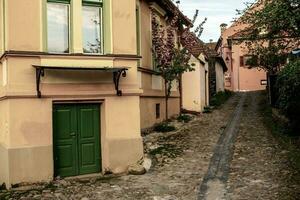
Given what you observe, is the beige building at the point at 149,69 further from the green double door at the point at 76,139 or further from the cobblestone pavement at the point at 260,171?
the green double door at the point at 76,139

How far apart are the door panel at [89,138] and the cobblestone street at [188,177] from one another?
599 millimetres

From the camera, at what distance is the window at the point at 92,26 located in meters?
12.4

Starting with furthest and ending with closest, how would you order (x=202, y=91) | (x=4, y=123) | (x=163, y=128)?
(x=202, y=91), (x=163, y=128), (x=4, y=123)

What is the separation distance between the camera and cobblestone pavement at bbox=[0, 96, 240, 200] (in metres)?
10.2

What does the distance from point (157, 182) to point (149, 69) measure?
719cm

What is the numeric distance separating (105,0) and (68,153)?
4.24 meters

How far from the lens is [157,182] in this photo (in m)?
11.2

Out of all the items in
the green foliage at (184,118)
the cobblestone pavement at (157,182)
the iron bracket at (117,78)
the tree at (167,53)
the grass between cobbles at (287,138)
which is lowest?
the cobblestone pavement at (157,182)

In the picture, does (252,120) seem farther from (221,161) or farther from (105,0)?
(105,0)

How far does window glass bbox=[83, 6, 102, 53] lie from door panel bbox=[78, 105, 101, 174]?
1.60 m

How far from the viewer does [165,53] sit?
1814 cm

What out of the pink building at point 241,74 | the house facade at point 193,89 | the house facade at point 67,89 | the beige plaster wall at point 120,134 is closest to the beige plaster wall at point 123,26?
the house facade at point 67,89

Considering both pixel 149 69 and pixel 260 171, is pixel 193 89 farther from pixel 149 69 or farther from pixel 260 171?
pixel 260 171

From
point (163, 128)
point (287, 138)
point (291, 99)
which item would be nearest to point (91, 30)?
point (163, 128)
